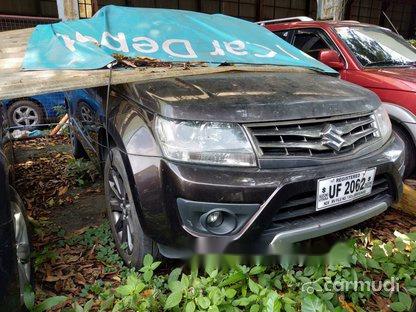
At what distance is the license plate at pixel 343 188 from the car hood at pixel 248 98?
1.17 ft

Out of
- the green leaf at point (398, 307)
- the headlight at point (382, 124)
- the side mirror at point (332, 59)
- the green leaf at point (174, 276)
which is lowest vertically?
the green leaf at point (398, 307)

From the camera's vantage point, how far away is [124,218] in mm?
2240

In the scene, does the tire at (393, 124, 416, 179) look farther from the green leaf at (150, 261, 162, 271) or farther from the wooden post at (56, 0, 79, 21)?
the wooden post at (56, 0, 79, 21)

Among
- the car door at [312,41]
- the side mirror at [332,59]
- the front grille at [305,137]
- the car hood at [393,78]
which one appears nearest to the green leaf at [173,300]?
the front grille at [305,137]

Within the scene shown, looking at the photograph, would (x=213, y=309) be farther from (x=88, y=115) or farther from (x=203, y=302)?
(x=88, y=115)

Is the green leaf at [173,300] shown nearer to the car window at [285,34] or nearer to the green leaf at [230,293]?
the green leaf at [230,293]

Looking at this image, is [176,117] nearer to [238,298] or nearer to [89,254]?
[238,298]

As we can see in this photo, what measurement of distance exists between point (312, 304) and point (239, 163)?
720mm

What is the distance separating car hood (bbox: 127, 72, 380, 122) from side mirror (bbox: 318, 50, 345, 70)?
144cm

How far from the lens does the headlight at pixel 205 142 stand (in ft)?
5.90

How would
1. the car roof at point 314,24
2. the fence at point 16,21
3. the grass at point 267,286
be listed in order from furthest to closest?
the fence at point 16,21
the car roof at point 314,24
the grass at point 267,286

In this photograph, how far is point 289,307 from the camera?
67.7 inches

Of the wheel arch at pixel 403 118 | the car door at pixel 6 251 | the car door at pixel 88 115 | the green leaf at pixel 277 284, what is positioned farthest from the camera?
the wheel arch at pixel 403 118

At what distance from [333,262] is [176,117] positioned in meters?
1.14
